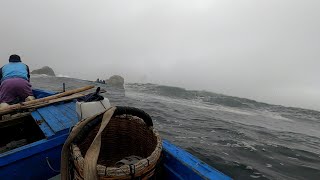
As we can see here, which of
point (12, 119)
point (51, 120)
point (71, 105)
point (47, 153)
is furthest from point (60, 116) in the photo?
point (47, 153)

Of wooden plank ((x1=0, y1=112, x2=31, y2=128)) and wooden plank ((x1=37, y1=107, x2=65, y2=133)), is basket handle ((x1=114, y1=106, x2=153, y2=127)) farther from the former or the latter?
wooden plank ((x1=0, y1=112, x2=31, y2=128))

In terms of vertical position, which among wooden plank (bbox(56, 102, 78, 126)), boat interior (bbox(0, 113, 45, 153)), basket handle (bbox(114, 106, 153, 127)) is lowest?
boat interior (bbox(0, 113, 45, 153))

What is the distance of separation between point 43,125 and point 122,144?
2.32m

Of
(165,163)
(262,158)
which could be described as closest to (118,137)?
(165,163)

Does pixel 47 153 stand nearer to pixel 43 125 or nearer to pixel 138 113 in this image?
pixel 43 125

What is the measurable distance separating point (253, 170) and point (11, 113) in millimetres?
8544

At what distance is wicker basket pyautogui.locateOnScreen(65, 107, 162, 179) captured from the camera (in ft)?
8.91

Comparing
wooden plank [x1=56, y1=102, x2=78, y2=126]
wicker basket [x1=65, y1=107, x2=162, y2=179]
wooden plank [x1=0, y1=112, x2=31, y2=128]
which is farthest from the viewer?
wooden plank [x1=0, y1=112, x2=31, y2=128]

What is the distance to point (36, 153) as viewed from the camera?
462cm

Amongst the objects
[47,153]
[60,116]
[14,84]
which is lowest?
[47,153]

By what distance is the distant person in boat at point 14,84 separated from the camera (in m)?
8.02

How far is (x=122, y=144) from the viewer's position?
4.46 meters

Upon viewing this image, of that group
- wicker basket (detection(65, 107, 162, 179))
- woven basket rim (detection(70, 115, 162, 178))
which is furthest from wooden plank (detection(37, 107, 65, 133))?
woven basket rim (detection(70, 115, 162, 178))

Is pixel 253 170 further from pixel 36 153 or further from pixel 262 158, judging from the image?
pixel 36 153
